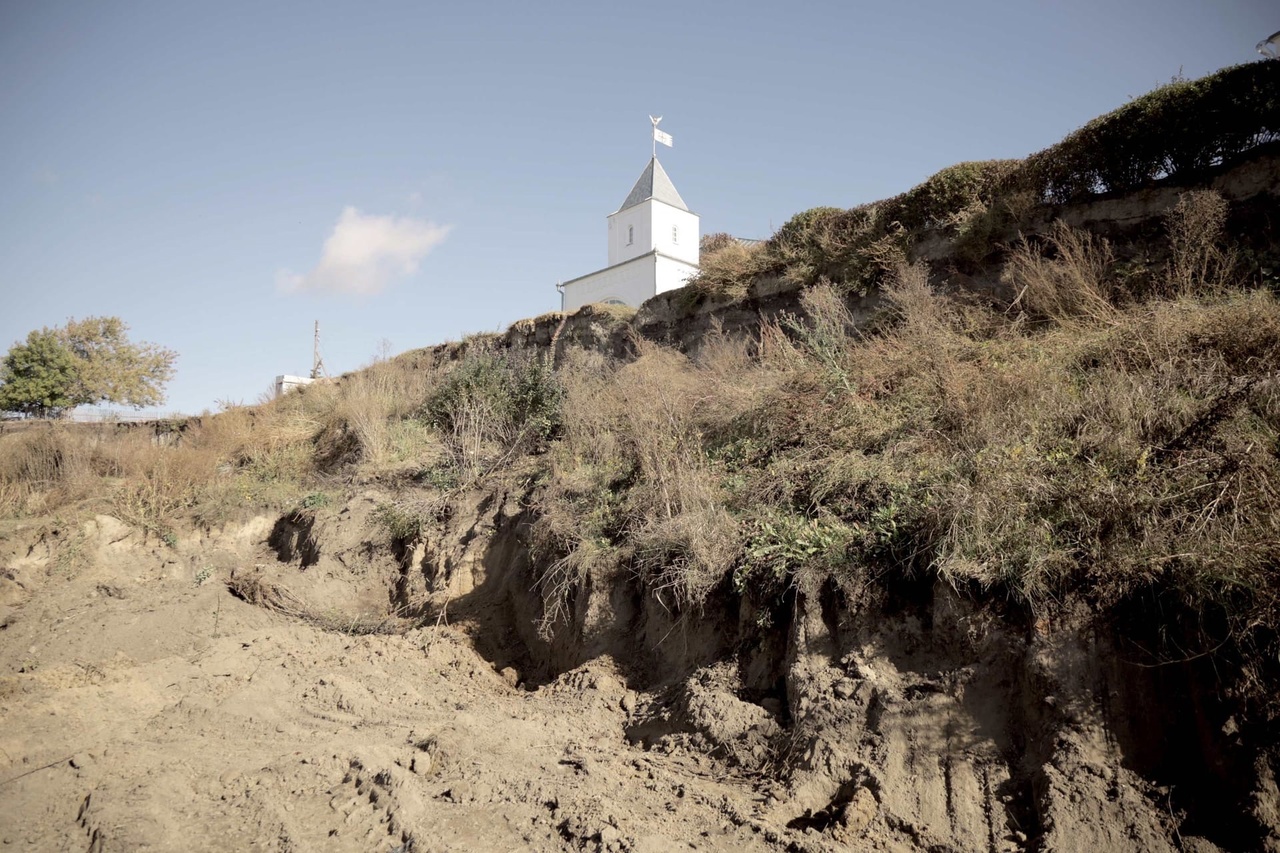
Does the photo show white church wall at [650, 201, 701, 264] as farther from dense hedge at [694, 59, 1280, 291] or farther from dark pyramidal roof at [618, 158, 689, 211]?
dense hedge at [694, 59, 1280, 291]

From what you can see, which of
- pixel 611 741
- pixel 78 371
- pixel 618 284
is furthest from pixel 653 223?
pixel 611 741

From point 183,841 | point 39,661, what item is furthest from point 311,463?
point 183,841

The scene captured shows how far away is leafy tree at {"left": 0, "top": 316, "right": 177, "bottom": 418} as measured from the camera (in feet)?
104

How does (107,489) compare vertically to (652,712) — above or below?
above

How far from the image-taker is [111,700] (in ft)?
22.6

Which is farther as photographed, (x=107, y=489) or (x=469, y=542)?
(x=107, y=489)

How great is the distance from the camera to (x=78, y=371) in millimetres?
33188

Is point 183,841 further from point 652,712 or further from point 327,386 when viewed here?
point 327,386

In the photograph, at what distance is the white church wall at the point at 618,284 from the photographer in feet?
124

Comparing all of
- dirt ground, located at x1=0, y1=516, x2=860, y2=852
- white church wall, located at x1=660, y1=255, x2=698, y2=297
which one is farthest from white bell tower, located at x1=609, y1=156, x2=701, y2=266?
dirt ground, located at x1=0, y1=516, x2=860, y2=852

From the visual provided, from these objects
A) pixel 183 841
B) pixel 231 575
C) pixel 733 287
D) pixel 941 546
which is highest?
pixel 733 287

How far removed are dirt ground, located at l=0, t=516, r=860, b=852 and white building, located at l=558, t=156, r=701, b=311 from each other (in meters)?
30.6

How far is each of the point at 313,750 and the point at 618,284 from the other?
3511 centimetres

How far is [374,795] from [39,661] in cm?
623
